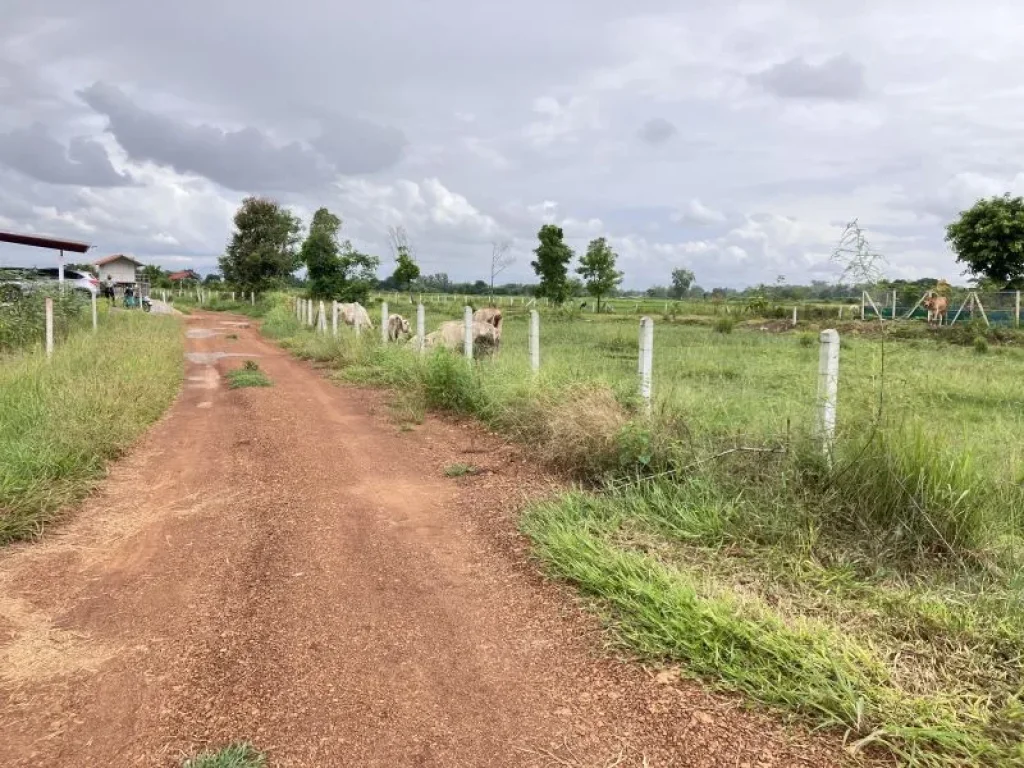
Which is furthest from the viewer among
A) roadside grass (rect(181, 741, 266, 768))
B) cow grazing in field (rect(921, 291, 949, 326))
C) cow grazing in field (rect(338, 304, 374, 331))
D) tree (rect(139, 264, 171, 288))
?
tree (rect(139, 264, 171, 288))

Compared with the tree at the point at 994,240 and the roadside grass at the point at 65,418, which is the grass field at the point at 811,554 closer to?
the roadside grass at the point at 65,418

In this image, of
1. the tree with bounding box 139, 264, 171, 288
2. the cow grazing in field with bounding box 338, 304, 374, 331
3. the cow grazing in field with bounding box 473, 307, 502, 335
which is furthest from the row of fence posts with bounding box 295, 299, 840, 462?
the tree with bounding box 139, 264, 171, 288

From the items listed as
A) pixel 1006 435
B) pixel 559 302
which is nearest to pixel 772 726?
pixel 1006 435

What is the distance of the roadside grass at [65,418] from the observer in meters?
4.58

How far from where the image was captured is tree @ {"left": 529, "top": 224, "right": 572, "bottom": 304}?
38.4 meters

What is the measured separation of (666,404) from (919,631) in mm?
2763

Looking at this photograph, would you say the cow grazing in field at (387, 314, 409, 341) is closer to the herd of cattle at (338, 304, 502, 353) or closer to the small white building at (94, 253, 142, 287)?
the herd of cattle at (338, 304, 502, 353)

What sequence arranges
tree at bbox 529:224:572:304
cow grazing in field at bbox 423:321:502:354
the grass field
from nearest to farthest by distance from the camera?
the grass field, cow grazing in field at bbox 423:321:502:354, tree at bbox 529:224:572:304

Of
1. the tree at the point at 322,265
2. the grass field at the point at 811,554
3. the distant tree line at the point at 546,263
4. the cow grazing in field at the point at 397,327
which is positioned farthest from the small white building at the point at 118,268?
the grass field at the point at 811,554

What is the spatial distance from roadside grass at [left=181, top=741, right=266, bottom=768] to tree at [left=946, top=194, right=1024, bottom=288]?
33.0m

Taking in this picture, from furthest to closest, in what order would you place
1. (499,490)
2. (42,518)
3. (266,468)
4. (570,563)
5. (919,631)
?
(266,468), (499,490), (42,518), (570,563), (919,631)

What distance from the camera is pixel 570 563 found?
3.69m

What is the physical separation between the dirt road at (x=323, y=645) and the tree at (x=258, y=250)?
4748 centimetres

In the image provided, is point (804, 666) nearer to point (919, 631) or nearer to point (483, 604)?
point (919, 631)
